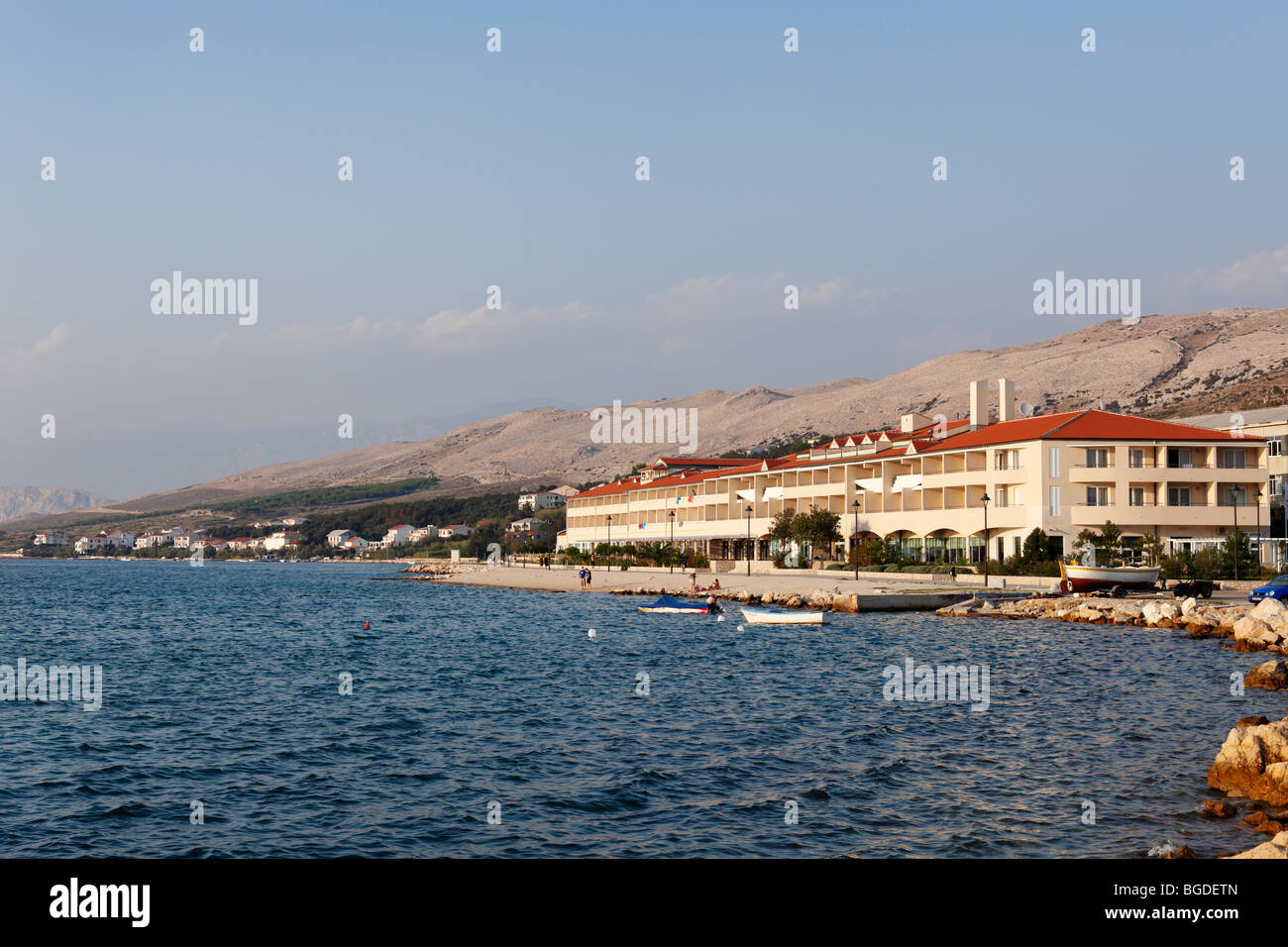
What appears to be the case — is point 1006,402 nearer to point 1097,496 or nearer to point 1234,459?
point 1234,459

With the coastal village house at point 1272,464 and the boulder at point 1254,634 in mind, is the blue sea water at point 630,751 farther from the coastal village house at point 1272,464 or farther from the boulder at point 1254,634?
the coastal village house at point 1272,464

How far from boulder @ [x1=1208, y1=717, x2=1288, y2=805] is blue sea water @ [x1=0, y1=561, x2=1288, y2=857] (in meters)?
0.52

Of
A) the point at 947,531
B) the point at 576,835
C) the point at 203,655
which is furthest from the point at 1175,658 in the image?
the point at 947,531

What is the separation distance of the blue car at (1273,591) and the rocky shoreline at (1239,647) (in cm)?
430

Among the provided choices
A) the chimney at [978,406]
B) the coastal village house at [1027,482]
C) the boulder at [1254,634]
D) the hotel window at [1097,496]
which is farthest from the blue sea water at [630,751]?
the chimney at [978,406]

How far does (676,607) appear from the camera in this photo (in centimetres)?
6650

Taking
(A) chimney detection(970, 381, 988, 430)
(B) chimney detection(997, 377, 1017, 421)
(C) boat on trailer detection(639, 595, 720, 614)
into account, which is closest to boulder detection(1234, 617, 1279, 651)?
(C) boat on trailer detection(639, 595, 720, 614)

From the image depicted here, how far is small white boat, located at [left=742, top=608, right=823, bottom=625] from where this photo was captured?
5538 cm

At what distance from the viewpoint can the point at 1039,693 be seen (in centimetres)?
3089

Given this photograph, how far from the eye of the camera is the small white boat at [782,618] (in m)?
55.4

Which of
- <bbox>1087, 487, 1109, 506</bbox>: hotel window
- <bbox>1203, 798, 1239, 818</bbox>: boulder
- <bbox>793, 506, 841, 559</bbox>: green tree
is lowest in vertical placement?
<bbox>1203, 798, 1239, 818</bbox>: boulder

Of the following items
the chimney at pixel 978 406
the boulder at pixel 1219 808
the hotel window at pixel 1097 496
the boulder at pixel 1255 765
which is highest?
the chimney at pixel 978 406

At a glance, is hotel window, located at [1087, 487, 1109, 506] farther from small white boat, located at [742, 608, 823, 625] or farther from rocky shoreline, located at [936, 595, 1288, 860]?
small white boat, located at [742, 608, 823, 625]

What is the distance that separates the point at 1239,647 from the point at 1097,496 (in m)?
39.2
